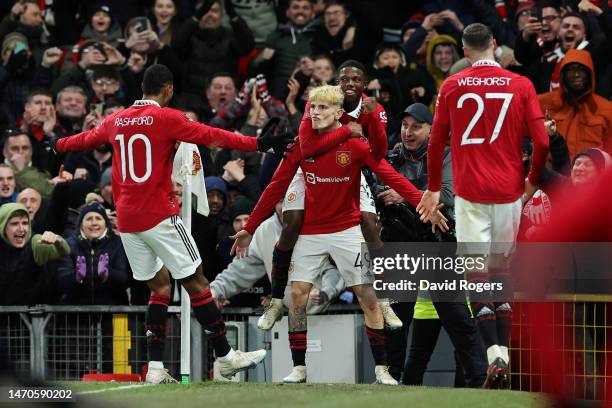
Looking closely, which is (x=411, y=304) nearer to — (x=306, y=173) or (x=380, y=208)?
(x=380, y=208)

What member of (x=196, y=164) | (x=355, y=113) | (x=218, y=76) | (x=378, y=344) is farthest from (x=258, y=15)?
(x=378, y=344)

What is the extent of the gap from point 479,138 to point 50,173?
7.61 meters

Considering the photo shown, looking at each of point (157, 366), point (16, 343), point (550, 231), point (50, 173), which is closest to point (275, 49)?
point (50, 173)

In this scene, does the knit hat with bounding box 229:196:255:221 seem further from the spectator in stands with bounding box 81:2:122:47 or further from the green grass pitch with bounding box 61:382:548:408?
the spectator in stands with bounding box 81:2:122:47

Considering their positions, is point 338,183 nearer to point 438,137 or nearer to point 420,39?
point 438,137

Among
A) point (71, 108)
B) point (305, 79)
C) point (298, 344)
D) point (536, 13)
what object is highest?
point (536, 13)

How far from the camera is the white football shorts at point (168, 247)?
10289mm

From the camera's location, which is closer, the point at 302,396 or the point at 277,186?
the point at 302,396

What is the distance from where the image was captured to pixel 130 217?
10.3 m

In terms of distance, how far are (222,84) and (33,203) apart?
303 centimetres

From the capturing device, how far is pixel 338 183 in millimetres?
10172

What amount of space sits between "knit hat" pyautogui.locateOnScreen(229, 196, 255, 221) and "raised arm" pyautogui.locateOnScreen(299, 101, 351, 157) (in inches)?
124

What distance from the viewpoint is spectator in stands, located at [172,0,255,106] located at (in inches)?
675

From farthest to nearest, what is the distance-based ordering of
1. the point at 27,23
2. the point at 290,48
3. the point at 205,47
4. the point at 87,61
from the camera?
the point at 27,23, the point at 205,47, the point at 87,61, the point at 290,48
